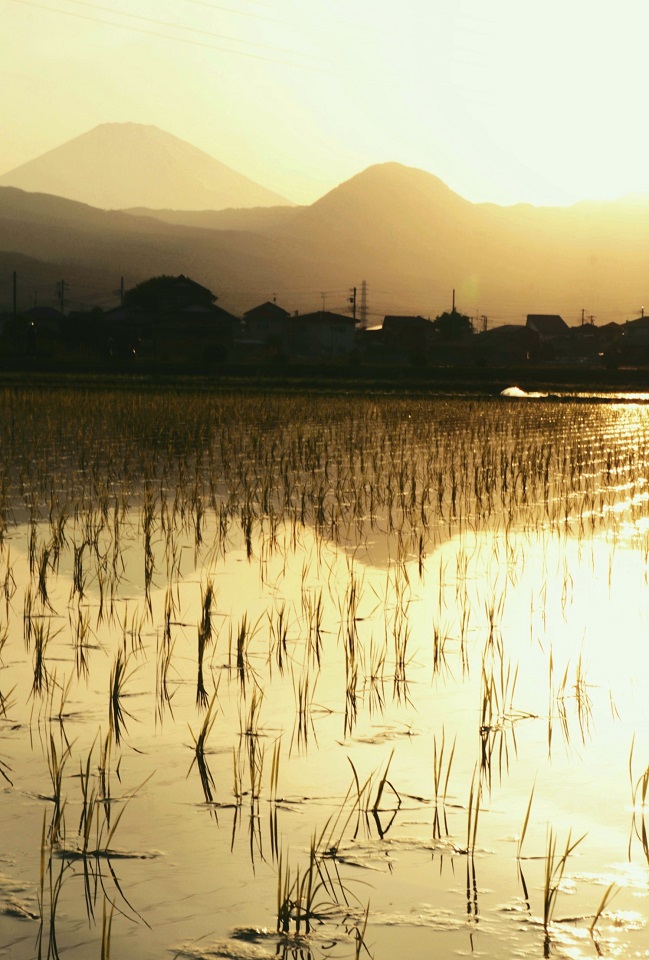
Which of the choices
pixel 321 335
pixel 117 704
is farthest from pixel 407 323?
pixel 117 704

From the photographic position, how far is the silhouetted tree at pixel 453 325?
84250 millimetres

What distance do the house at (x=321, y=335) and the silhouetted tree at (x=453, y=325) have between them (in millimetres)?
9189

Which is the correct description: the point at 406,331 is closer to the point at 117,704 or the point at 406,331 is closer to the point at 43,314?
the point at 43,314

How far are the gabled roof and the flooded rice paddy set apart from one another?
295 feet

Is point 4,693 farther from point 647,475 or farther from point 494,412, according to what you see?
point 494,412

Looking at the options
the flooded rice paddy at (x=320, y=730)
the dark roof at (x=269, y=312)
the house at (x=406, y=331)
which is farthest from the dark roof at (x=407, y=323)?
the flooded rice paddy at (x=320, y=730)

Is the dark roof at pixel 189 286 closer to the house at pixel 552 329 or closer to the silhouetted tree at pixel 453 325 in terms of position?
the silhouetted tree at pixel 453 325

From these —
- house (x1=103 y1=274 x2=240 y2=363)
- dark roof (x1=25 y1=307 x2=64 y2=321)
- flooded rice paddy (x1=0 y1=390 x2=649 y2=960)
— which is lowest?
flooded rice paddy (x1=0 y1=390 x2=649 y2=960)

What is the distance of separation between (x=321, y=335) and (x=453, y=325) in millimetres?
13834

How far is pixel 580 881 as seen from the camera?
8.41ft

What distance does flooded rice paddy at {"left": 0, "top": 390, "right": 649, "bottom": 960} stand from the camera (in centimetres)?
238

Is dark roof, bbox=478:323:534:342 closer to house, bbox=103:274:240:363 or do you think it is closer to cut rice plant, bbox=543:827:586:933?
house, bbox=103:274:240:363

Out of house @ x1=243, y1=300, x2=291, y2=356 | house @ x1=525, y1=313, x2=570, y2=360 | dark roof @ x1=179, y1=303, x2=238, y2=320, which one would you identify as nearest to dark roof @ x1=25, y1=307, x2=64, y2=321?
house @ x1=243, y1=300, x2=291, y2=356

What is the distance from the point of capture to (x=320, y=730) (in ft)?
12.1
